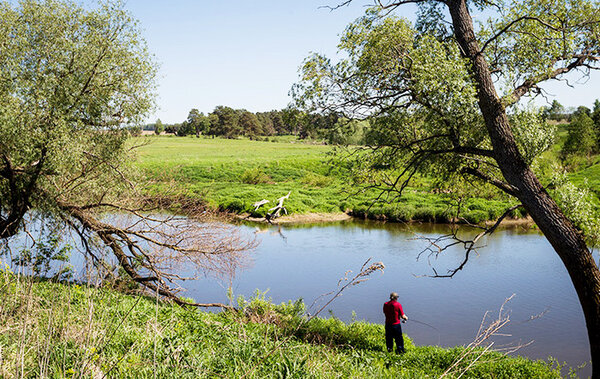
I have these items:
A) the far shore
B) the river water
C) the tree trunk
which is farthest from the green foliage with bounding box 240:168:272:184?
the tree trunk

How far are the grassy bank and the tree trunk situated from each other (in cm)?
214

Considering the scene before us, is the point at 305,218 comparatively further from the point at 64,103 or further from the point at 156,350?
the point at 156,350

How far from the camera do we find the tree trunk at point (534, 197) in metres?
8.01

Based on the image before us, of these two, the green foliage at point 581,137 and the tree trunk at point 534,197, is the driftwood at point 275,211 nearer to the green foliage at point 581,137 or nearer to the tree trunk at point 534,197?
the tree trunk at point 534,197

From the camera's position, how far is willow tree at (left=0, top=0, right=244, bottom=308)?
1089 centimetres

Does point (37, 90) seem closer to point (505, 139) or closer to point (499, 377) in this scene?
point (505, 139)

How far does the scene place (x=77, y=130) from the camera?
11.6 meters

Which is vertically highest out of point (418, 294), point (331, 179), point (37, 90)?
point (37, 90)

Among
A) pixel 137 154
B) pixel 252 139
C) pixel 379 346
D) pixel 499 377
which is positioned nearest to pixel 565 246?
pixel 499 377

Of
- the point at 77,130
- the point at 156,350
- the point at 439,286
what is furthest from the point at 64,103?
the point at 439,286

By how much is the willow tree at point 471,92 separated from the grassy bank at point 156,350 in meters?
2.85

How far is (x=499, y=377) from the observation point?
9.38 m

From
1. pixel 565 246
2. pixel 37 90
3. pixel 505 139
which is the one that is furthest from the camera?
pixel 37 90

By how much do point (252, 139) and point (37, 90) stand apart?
3917 inches
